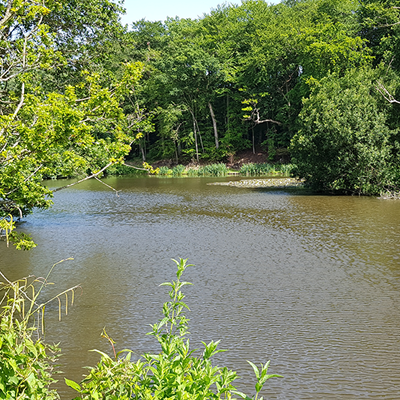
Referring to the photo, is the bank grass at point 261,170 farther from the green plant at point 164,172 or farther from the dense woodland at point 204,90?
the green plant at point 164,172

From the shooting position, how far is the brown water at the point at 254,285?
17.1 ft

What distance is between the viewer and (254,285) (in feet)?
27.3

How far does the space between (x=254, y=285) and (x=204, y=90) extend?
44.3 meters

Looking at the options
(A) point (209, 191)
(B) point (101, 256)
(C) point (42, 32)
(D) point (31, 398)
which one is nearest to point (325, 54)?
(A) point (209, 191)

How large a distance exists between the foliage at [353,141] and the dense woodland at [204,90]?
6 centimetres

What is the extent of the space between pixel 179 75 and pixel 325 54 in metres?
18.5

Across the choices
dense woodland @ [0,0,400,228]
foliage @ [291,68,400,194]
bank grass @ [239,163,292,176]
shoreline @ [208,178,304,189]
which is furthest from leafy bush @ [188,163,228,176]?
foliage @ [291,68,400,194]

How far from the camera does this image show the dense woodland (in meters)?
7.11

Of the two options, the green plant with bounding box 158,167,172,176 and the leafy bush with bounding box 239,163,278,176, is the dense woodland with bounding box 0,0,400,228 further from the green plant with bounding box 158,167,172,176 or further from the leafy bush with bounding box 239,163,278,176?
the green plant with bounding box 158,167,172,176

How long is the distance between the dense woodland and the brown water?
76.8 inches

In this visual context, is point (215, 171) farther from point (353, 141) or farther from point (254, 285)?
point (254, 285)

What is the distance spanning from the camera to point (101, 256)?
35.9ft

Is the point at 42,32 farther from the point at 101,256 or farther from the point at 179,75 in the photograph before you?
the point at 179,75

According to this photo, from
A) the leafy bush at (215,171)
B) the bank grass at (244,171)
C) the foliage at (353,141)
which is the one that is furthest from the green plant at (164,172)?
the foliage at (353,141)
